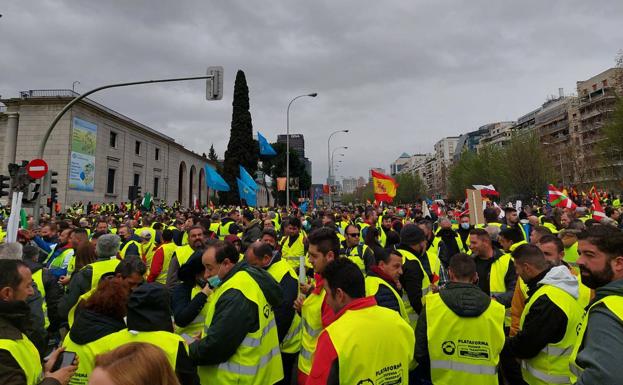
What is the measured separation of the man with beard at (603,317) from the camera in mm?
1770

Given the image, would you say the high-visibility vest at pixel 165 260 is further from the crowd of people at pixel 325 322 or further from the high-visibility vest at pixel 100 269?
the high-visibility vest at pixel 100 269

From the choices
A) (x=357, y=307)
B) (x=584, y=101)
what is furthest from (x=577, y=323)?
(x=584, y=101)

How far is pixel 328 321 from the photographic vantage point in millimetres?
3131

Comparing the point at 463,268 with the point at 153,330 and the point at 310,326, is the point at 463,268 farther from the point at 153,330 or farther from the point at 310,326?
the point at 153,330

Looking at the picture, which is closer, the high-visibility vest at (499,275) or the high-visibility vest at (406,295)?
the high-visibility vest at (406,295)

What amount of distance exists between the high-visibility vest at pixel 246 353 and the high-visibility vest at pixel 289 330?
2.98 feet

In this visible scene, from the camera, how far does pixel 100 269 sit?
4.25 m

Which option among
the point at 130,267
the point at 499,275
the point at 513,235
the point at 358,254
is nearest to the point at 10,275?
the point at 130,267

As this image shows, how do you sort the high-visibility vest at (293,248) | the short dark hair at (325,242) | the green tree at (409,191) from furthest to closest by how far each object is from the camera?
the green tree at (409,191) < the high-visibility vest at (293,248) < the short dark hair at (325,242)

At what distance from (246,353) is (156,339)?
0.77 m

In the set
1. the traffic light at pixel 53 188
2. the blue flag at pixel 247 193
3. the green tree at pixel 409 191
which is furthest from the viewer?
the green tree at pixel 409 191

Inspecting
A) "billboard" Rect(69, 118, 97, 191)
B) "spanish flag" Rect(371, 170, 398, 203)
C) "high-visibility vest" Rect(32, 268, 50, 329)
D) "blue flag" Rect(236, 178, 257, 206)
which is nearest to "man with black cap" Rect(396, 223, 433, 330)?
"high-visibility vest" Rect(32, 268, 50, 329)

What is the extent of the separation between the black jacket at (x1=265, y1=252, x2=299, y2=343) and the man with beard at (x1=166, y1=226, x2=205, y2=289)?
5.00 ft

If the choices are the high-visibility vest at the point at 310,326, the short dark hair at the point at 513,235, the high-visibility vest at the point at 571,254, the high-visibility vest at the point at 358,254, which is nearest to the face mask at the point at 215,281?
the high-visibility vest at the point at 310,326
